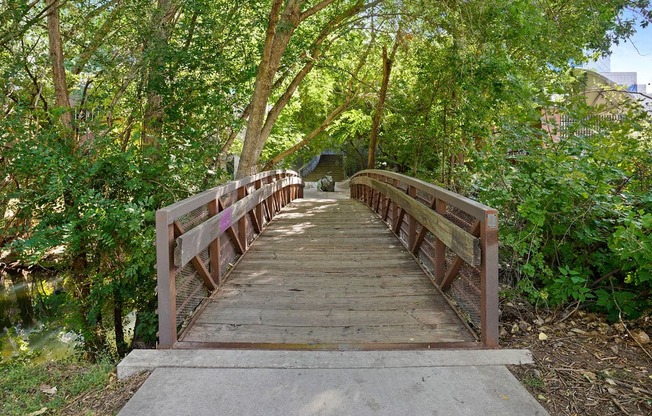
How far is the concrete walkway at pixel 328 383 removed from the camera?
8.16ft

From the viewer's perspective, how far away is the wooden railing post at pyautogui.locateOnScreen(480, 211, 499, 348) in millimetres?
3217

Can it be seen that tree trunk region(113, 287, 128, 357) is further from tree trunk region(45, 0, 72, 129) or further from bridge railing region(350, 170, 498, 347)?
bridge railing region(350, 170, 498, 347)

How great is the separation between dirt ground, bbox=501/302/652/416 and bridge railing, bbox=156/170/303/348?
2.44 meters

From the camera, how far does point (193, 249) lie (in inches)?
142

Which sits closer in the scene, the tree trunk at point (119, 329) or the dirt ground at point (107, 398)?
the dirt ground at point (107, 398)

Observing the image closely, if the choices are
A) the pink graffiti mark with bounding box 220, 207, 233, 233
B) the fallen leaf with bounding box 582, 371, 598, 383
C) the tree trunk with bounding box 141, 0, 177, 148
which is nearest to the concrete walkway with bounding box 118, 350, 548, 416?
the fallen leaf with bounding box 582, 371, 598, 383

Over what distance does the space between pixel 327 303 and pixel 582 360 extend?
2069 mm

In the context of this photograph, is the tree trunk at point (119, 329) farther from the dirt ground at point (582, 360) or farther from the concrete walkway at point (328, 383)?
the dirt ground at point (582, 360)

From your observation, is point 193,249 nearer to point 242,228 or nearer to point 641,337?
point 242,228

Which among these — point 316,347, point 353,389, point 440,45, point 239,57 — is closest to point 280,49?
point 239,57

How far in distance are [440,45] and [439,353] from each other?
25.5 feet

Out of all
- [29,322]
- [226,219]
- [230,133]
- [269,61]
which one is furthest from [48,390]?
[29,322]

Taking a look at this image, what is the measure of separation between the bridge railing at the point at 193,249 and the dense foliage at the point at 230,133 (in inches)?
43.4

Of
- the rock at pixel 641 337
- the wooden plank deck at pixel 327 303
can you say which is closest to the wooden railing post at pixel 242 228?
the wooden plank deck at pixel 327 303
